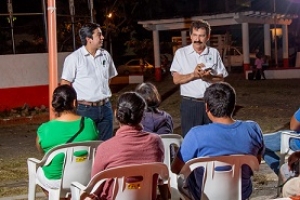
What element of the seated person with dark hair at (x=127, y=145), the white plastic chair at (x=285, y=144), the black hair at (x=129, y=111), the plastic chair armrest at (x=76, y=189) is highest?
the black hair at (x=129, y=111)

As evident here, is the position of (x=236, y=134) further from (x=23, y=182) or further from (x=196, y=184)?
(x=23, y=182)

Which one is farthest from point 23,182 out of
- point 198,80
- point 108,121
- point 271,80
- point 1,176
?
point 271,80

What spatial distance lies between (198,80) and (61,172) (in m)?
1.99

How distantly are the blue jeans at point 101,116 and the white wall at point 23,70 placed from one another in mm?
9172

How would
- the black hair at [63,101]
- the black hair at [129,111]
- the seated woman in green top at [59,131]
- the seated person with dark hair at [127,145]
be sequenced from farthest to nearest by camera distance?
the black hair at [63,101] < the seated woman in green top at [59,131] < the black hair at [129,111] < the seated person with dark hair at [127,145]

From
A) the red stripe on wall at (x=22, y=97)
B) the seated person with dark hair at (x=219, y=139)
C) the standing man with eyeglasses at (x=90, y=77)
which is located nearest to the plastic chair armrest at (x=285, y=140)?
the seated person with dark hair at (x=219, y=139)

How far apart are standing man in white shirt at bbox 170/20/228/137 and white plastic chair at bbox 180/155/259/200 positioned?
78.5 inches

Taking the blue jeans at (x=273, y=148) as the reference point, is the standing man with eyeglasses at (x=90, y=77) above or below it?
above

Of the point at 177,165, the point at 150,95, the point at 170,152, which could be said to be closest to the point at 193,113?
the point at 150,95

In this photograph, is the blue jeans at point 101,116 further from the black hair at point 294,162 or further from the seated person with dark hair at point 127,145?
the black hair at point 294,162

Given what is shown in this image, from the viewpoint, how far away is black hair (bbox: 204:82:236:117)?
156 inches

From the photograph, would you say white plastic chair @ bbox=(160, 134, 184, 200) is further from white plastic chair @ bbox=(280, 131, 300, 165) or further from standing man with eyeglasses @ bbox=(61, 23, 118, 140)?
standing man with eyeglasses @ bbox=(61, 23, 118, 140)

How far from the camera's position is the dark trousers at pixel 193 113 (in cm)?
585

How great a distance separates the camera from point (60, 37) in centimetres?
1881
